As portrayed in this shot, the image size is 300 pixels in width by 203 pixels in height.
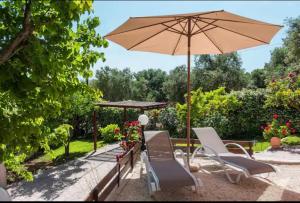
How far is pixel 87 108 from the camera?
1541cm

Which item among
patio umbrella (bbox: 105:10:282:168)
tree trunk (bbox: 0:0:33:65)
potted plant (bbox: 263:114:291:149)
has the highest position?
patio umbrella (bbox: 105:10:282:168)

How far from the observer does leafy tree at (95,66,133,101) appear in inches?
1435

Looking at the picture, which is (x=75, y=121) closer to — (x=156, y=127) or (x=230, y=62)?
(x=156, y=127)

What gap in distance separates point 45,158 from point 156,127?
7012mm

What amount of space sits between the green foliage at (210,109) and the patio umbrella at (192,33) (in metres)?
6.93

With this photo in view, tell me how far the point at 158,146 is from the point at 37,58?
3517 mm

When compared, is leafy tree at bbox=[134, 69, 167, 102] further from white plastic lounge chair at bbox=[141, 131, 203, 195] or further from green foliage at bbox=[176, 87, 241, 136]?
white plastic lounge chair at bbox=[141, 131, 203, 195]

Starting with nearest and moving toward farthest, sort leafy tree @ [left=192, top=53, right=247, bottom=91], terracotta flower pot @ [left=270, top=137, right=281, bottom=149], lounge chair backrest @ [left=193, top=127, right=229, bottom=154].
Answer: lounge chair backrest @ [left=193, top=127, right=229, bottom=154], terracotta flower pot @ [left=270, top=137, right=281, bottom=149], leafy tree @ [left=192, top=53, right=247, bottom=91]

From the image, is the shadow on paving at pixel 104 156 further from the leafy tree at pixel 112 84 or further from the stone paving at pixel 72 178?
the leafy tree at pixel 112 84

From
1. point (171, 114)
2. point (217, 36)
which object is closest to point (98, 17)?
point (217, 36)

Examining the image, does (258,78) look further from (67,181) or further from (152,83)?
(67,181)

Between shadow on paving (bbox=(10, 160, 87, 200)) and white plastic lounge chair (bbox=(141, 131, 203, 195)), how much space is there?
3.03m

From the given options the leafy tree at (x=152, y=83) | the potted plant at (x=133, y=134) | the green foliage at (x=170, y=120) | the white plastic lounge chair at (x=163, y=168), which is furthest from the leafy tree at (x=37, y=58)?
the leafy tree at (x=152, y=83)

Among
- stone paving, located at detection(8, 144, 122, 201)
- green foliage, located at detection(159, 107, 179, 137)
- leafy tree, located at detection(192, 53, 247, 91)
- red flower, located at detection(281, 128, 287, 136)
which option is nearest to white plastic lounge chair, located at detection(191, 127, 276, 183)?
stone paving, located at detection(8, 144, 122, 201)
